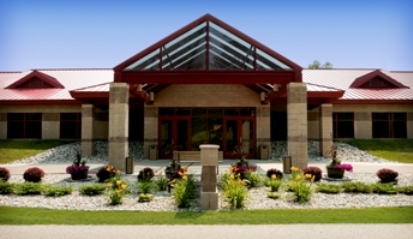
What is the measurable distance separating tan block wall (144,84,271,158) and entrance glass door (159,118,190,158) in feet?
1.54

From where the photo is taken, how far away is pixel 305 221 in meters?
7.04

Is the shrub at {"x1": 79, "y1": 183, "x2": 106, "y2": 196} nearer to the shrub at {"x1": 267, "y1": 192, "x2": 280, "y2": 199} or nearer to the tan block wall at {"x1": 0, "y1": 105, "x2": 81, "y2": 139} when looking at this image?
the shrub at {"x1": 267, "y1": 192, "x2": 280, "y2": 199}

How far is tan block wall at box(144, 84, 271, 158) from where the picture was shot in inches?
819

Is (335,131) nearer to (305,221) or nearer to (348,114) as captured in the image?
(348,114)

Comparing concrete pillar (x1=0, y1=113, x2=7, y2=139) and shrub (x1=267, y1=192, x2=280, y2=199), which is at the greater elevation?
concrete pillar (x1=0, y1=113, x2=7, y2=139)

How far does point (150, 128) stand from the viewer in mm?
20938

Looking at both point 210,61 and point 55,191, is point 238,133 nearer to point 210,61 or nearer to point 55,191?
point 210,61

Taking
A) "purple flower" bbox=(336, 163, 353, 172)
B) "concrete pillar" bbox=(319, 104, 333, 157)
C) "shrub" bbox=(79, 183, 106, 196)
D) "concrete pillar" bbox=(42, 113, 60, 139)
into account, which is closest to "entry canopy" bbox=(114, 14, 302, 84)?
"purple flower" bbox=(336, 163, 353, 172)

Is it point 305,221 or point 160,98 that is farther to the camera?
point 160,98

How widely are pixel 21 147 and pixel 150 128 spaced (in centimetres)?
931

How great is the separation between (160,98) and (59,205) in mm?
12797
